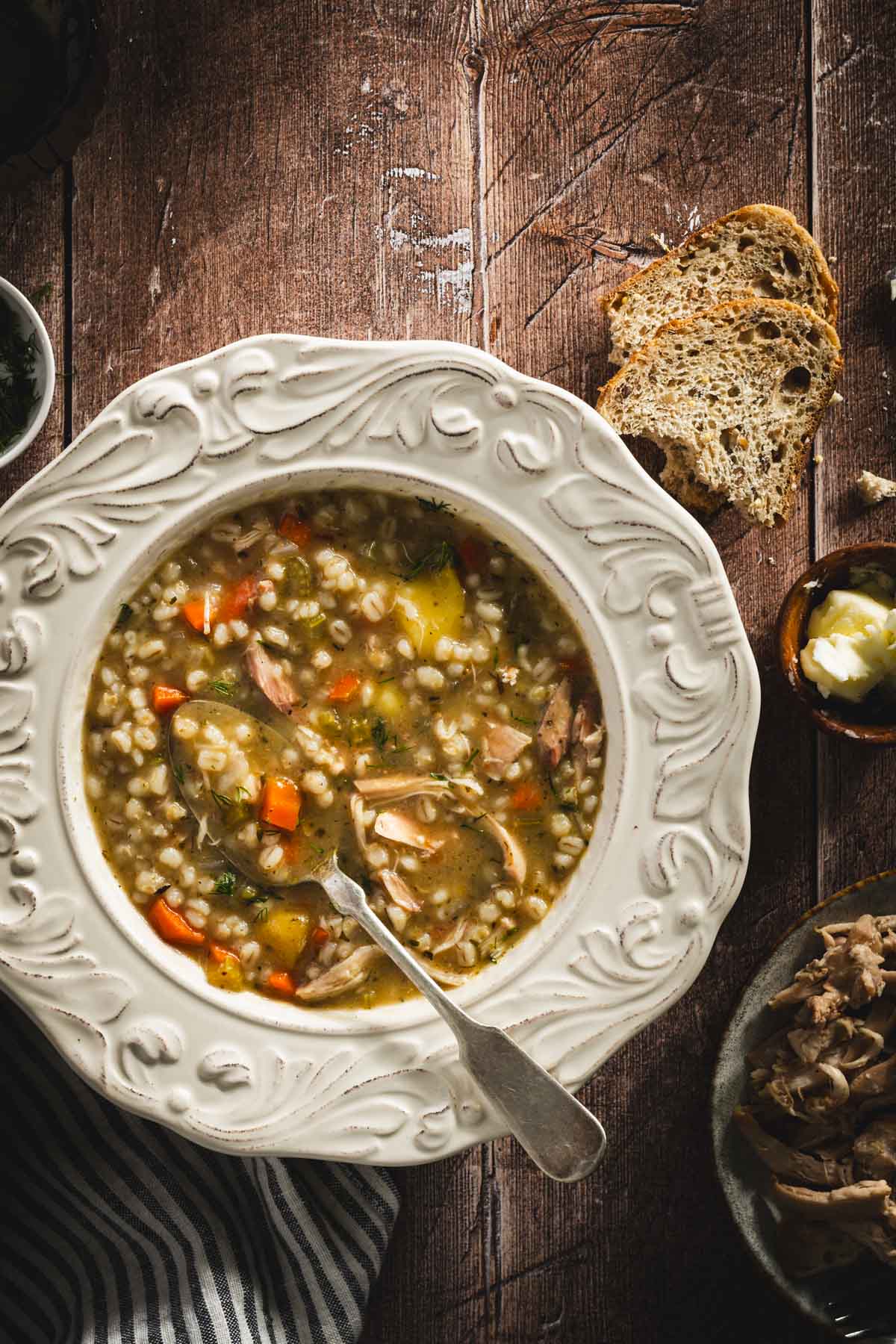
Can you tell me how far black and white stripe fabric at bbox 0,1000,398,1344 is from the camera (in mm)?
3137

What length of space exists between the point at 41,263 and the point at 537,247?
1.45m

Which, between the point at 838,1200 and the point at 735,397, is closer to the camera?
the point at 838,1200

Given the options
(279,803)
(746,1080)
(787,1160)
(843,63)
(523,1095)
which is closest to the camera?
(523,1095)

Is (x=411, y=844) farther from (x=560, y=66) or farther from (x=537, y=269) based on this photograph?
(x=560, y=66)

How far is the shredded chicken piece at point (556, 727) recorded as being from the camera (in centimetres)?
296

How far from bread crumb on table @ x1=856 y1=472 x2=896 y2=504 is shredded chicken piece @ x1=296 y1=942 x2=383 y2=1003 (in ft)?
6.37

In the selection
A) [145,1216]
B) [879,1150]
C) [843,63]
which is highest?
[843,63]

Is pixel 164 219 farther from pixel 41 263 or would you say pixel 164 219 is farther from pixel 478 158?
pixel 478 158

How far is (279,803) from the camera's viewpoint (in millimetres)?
2889

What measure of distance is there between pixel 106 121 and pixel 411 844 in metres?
2.25

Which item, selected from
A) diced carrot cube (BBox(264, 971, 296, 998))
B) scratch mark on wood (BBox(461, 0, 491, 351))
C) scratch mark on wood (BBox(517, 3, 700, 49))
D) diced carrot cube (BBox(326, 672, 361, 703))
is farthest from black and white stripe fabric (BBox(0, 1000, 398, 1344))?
scratch mark on wood (BBox(517, 3, 700, 49))

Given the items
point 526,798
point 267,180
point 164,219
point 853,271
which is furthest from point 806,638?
point 164,219

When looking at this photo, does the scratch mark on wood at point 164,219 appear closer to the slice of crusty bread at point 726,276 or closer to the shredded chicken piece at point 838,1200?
the slice of crusty bread at point 726,276

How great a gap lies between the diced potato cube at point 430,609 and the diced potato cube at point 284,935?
31.0 inches
